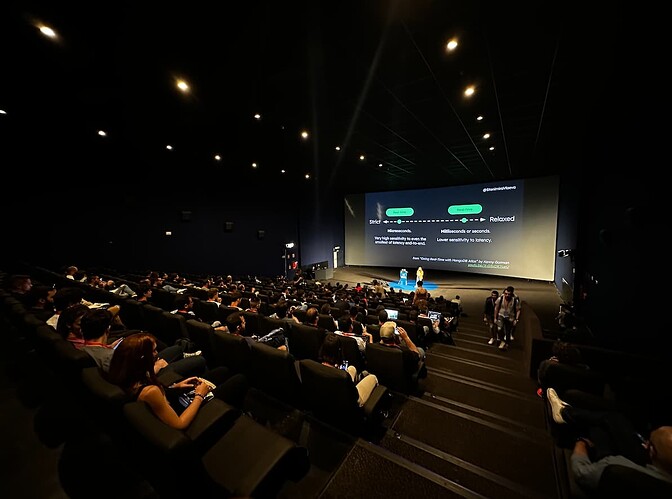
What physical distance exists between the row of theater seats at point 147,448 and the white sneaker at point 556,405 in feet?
7.24

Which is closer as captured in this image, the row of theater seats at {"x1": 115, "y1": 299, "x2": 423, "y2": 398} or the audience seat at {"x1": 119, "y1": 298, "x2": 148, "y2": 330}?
the row of theater seats at {"x1": 115, "y1": 299, "x2": 423, "y2": 398}

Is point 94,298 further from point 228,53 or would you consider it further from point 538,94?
point 538,94

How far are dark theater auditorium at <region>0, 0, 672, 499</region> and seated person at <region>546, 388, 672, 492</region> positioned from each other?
1 centimetres

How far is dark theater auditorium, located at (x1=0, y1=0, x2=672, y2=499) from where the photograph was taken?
1.74 meters

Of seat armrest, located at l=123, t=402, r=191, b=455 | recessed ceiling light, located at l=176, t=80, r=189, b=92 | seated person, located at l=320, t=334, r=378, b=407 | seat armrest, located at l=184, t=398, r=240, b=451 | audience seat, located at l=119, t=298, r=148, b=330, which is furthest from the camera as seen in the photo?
recessed ceiling light, located at l=176, t=80, r=189, b=92

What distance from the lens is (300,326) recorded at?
3535 mm

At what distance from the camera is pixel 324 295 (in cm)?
904

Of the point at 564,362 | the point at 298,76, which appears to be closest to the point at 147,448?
the point at 564,362

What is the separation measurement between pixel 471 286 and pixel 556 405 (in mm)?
12191

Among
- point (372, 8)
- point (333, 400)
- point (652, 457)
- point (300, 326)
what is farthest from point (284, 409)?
point (372, 8)

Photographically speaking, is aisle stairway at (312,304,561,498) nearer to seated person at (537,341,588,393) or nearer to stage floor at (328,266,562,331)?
seated person at (537,341,588,393)

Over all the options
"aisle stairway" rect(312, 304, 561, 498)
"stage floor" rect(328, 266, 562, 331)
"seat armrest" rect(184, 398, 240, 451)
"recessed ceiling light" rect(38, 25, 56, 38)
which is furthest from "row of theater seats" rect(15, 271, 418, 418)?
"stage floor" rect(328, 266, 562, 331)

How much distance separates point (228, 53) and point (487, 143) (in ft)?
25.5

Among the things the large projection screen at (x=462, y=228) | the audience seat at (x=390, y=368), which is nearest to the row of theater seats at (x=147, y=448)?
the audience seat at (x=390, y=368)
